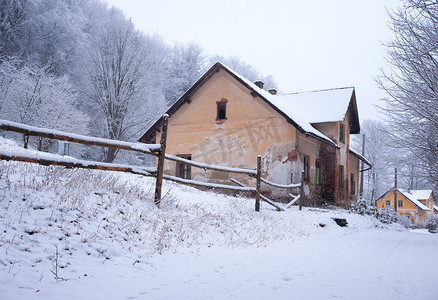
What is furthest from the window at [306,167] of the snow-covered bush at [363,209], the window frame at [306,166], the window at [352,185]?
the window at [352,185]

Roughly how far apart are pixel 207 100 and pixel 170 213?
1177cm

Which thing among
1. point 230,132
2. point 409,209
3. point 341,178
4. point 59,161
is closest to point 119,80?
point 230,132

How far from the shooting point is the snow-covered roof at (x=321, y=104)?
61.7ft

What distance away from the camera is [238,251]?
5250mm

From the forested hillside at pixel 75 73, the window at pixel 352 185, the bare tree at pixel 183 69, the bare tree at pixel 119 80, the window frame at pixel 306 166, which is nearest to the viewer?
the window frame at pixel 306 166

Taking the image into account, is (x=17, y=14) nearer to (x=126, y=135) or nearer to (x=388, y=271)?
(x=126, y=135)

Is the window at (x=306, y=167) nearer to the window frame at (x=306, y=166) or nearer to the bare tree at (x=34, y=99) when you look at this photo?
the window frame at (x=306, y=166)

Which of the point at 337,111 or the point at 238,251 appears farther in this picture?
the point at 337,111

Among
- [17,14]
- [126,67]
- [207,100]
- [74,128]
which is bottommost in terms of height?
[74,128]

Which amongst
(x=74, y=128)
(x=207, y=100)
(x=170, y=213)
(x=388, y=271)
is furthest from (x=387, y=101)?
(x=74, y=128)

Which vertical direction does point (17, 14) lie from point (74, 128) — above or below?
above

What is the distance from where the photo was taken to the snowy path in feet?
9.74

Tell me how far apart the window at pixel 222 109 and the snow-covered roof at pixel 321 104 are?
3.37 m

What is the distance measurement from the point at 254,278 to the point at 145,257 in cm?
139
